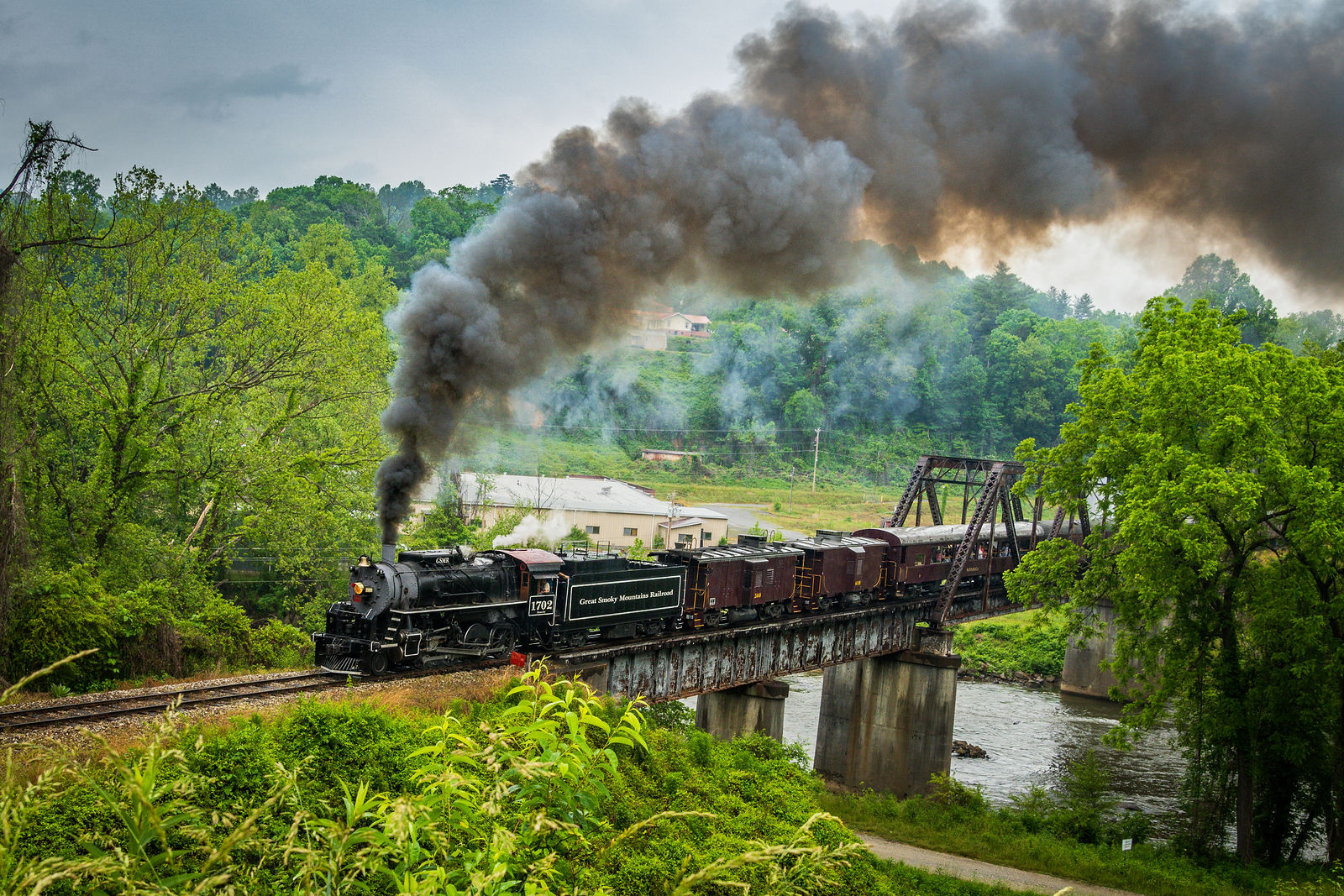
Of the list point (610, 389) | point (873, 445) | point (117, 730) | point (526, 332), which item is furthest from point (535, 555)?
point (873, 445)

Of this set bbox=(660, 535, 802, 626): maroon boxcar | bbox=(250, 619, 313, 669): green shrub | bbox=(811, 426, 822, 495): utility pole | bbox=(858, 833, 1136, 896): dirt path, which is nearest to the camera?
bbox=(858, 833, 1136, 896): dirt path

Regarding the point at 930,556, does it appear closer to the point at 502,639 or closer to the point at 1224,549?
the point at 1224,549

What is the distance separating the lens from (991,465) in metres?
40.7

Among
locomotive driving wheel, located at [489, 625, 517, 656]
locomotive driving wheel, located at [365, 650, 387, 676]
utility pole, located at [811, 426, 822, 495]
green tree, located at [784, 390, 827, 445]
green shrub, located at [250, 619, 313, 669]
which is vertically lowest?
green shrub, located at [250, 619, 313, 669]

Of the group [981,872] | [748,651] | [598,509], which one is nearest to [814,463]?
[598,509]

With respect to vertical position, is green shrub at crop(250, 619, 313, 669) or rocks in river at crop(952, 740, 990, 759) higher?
green shrub at crop(250, 619, 313, 669)

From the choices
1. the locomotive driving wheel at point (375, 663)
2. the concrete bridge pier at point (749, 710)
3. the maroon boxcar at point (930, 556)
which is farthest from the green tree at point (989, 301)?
the locomotive driving wheel at point (375, 663)

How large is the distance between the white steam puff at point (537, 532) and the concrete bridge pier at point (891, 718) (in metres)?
13.6

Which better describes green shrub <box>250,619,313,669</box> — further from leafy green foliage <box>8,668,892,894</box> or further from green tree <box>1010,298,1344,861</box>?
green tree <box>1010,298,1344,861</box>

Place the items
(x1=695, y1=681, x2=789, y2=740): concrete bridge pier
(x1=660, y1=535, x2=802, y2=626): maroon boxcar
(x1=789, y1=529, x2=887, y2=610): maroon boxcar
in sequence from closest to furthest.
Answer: (x1=660, y1=535, x2=802, y2=626): maroon boxcar → (x1=695, y1=681, x2=789, y2=740): concrete bridge pier → (x1=789, y1=529, x2=887, y2=610): maroon boxcar

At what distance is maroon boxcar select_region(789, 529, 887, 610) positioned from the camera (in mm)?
34531

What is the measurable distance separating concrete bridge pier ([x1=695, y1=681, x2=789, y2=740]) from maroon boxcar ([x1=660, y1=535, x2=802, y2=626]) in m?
2.50

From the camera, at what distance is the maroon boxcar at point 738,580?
29.2 metres

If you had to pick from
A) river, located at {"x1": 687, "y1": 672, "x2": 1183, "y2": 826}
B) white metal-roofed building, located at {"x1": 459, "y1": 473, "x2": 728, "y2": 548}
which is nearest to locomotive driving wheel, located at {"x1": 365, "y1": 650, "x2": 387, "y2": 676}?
river, located at {"x1": 687, "y1": 672, "x2": 1183, "y2": 826}
